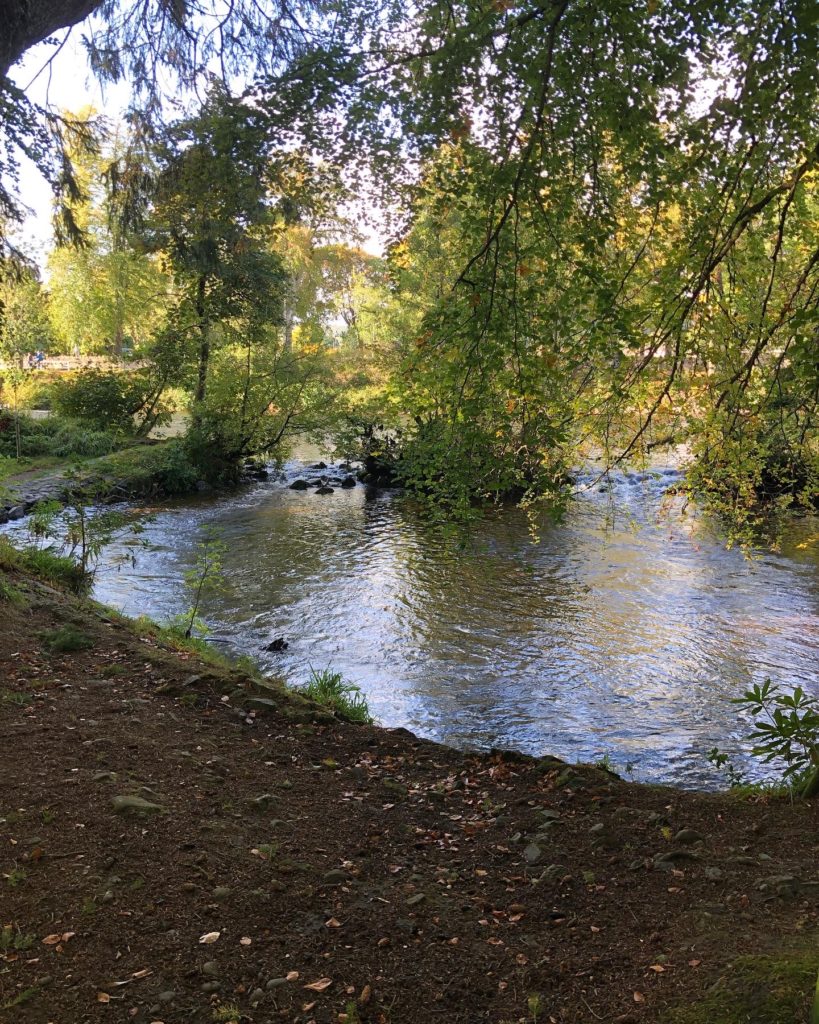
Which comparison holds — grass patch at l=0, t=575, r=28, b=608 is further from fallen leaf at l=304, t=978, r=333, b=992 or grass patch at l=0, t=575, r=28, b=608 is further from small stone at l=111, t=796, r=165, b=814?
fallen leaf at l=304, t=978, r=333, b=992

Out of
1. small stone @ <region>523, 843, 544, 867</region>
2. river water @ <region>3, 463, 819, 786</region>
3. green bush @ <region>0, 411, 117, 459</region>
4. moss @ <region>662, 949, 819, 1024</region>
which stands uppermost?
green bush @ <region>0, 411, 117, 459</region>

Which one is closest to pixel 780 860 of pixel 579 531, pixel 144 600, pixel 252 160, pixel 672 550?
pixel 252 160

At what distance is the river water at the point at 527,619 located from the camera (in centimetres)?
744

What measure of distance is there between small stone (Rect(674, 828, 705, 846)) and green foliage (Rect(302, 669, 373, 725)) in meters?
2.56

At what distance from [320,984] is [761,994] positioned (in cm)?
148

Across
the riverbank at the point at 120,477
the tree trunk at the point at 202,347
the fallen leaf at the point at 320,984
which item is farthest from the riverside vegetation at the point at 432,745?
the tree trunk at the point at 202,347

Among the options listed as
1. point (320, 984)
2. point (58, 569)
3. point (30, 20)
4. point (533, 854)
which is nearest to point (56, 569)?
point (58, 569)

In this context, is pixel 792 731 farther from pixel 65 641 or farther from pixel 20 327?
pixel 20 327

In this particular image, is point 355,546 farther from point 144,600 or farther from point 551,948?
point 551,948

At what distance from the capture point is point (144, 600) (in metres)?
10.4

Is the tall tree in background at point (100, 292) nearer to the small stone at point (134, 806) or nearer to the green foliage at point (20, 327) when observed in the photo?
the green foliage at point (20, 327)

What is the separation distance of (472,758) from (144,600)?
6290mm

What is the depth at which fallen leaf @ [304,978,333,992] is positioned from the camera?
284 cm

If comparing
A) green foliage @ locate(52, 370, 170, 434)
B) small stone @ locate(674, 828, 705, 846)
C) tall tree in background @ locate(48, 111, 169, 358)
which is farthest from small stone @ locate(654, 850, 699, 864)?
tall tree in background @ locate(48, 111, 169, 358)
